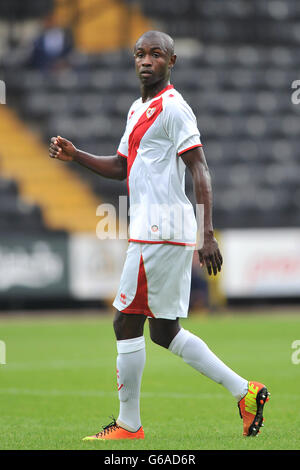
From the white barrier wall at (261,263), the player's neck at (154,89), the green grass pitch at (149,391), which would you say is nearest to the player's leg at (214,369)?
the green grass pitch at (149,391)

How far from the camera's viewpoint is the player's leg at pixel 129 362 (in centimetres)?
511

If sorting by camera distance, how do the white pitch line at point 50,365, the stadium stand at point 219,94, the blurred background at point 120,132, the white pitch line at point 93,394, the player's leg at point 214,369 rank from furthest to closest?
1. the stadium stand at point 219,94
2. the blurred background at point 120,132
3. the white pitch line at point 50,365
4. the white pitch line at point 93,394
5. the player's leg at point 214,369

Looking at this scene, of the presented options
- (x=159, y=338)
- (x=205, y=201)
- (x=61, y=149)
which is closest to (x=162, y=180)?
(x=205, y=201)

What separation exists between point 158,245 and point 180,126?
661mm

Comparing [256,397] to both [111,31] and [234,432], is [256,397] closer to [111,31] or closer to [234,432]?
[234,432]

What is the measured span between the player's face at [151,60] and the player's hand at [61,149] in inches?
26.5

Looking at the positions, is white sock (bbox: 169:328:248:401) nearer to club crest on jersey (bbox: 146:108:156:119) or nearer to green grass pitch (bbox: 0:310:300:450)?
green grass pitch (bbox: 0:310:300:450)

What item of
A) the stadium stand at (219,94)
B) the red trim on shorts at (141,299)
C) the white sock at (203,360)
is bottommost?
the white sock at (203,360)

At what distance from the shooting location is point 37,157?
20531 millimetres

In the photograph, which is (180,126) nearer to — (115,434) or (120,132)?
(115,434)

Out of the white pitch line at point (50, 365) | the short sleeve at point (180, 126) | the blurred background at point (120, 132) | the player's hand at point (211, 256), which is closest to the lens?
the player's hand at point (211, 256)

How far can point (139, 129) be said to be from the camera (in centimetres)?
518

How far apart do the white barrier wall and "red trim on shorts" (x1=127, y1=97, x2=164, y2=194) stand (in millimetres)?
11484

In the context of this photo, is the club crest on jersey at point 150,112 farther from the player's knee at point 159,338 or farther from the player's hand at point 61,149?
the player's knee at point 159,338
